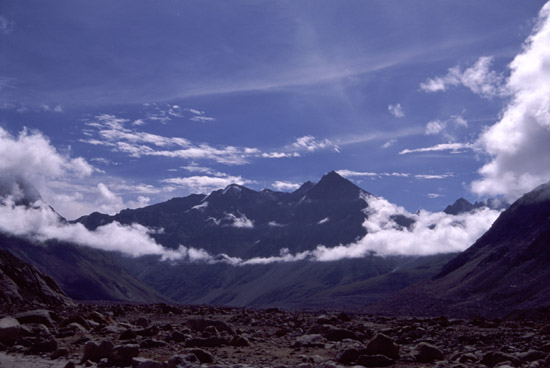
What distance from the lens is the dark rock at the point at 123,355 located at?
761 inches

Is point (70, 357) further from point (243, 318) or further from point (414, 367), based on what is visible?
point (243, 318)

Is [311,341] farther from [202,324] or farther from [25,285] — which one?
[25,285]

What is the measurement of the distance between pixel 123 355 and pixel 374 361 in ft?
34.0

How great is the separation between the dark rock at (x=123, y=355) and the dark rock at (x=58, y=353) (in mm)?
3010

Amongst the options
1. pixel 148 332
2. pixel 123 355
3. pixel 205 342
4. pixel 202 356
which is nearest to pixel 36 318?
pixel 148 332

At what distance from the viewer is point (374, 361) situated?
19.8 m

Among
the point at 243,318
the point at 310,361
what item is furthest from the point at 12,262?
the point at 310,361

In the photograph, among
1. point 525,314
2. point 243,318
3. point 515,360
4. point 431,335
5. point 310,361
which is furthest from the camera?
point 525,314

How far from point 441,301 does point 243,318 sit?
161 meters

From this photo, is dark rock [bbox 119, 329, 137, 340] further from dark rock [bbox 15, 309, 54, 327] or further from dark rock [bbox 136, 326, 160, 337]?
dark rock [bbox 15, 309, 54, 327]

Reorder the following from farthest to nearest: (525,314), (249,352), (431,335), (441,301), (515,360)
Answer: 1. (441,301)
2. (525,314)
3. (431,335)
4. (249,352)
5. (515,360)

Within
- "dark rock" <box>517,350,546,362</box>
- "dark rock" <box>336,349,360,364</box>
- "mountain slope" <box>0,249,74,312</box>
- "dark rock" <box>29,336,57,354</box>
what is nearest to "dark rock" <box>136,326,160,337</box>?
"dark rock" <box>29,336,57,354</box>

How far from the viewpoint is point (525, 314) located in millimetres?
73062

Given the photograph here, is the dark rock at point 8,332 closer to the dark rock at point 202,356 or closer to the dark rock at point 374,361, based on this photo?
the dark rock at point 202,356
